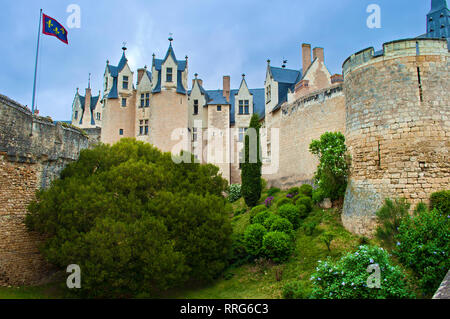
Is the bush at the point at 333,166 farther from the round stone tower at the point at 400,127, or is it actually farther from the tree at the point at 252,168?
the tree at the point at 252,168

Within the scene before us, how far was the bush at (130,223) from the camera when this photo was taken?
1368 centimetres

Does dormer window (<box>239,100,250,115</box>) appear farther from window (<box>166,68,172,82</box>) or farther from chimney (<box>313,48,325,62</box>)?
chimney (<box>313,48,325,62</box>)

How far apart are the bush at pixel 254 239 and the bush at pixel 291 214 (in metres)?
1.88

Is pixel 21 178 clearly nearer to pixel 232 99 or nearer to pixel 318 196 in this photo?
pixel 318 196

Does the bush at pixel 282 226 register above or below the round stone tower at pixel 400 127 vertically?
below

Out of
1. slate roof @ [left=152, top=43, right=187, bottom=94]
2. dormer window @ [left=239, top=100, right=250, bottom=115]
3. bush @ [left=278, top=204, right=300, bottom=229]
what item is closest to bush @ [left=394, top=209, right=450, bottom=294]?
bush @ [left=278, top=204, right=300, bottom=229]

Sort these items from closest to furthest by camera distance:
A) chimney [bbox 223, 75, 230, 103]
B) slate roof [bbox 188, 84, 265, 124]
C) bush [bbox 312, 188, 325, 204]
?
bush [bbox 312, 188, 325, 204] < slate roof [bbox 188, 84, 265, 124] < chimney [bbox 223, 75, 230, 103]

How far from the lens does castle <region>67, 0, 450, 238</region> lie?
1266 cm

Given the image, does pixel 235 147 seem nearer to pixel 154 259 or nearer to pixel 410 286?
pixel 154 259

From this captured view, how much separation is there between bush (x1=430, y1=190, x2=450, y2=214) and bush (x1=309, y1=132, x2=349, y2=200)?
155 inches

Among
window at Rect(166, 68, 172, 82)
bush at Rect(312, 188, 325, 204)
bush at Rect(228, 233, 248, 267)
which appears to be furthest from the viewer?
window at Rect(166, 68, 172, 82)

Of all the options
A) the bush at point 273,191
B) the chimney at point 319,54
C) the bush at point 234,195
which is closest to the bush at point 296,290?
the bush at point 273,191

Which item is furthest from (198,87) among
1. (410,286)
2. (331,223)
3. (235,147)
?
(410,286)

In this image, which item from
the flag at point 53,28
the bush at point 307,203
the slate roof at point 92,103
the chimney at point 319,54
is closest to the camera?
the flag at point 53,28
